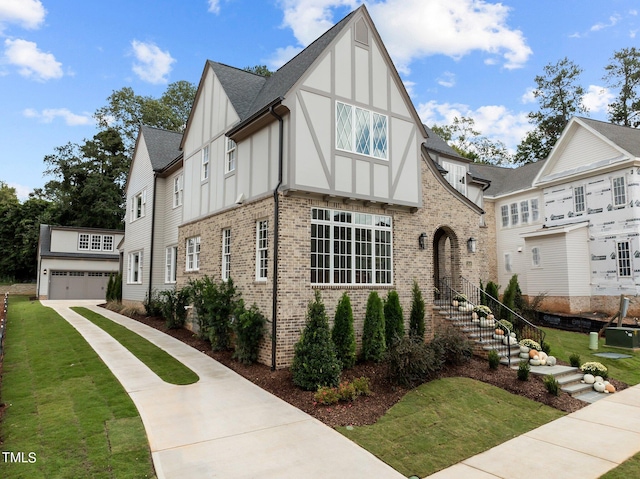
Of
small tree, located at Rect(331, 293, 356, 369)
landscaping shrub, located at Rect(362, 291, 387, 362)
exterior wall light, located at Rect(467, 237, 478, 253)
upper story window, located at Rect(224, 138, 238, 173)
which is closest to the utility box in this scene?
exterior wall light, located at Rect(467, 237, 478, 253)

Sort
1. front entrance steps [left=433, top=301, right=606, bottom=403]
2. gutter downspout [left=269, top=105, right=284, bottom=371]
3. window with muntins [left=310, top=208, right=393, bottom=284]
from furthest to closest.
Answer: window with muntins [left=310, top=208, right=393, bottom=284] → gutter downspout [left=269, top=105, right=284, bottom=371] → front entrance steps [left=433, top=301, right=606, bottom=403]

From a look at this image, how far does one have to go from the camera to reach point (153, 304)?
18766mm

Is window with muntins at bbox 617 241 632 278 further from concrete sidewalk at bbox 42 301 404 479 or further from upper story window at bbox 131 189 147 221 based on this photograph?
upper story window at bbox 131 189 147 221

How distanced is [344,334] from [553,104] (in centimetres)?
Result: 3874

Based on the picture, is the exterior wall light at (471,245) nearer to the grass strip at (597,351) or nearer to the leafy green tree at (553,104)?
the grass strip at (597,351)

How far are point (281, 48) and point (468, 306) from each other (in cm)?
1415

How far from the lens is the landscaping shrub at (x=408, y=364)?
8.96m

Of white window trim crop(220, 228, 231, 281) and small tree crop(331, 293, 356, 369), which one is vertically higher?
white window trim crop(220, 228, 231, 281)

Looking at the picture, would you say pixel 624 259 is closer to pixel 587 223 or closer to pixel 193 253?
pixel 587 223

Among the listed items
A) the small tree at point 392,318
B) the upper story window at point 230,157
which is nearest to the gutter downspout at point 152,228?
the upper story window at point 230,157

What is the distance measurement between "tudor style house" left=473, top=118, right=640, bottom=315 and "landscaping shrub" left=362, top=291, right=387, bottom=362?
48.7ft

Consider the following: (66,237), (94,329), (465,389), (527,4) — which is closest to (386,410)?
(465,389)

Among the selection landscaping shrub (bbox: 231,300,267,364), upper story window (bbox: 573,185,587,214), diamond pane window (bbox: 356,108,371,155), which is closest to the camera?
landscaping shrub (bbox: 231,300,267,364)

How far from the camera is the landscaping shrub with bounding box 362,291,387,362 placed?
34.7ft
